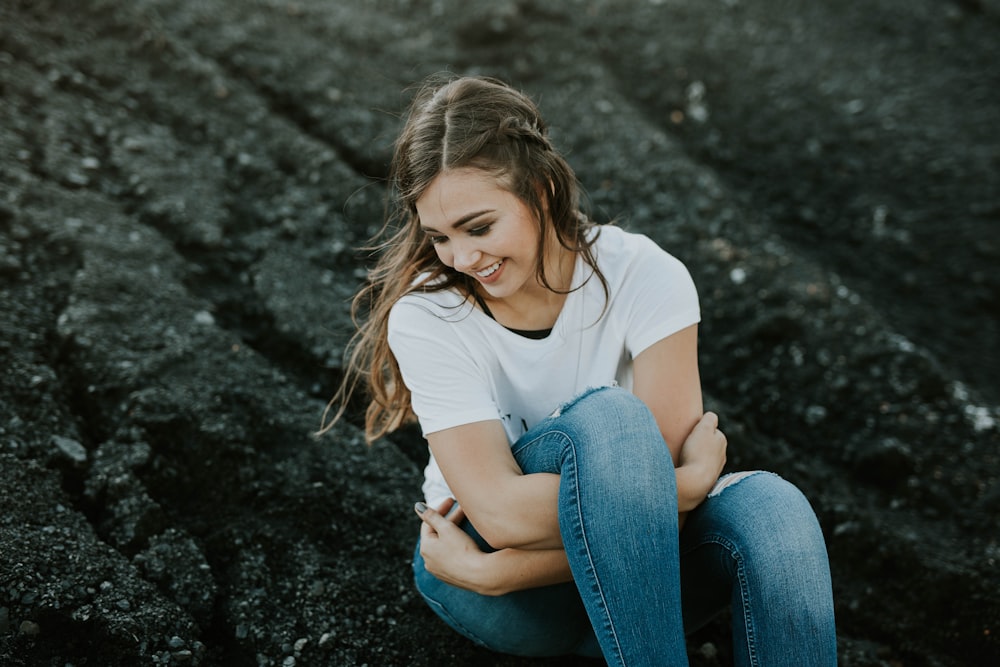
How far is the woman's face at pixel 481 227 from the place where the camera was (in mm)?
1783

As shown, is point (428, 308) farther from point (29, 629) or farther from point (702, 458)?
point (29, 629)

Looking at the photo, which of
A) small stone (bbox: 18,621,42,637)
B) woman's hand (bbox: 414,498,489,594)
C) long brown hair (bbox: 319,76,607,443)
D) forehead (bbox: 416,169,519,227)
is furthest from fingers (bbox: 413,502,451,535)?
small stone (bbox: 18,621,42,637)

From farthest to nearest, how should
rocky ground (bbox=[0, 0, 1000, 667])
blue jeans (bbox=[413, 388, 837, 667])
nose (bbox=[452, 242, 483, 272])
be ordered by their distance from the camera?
rocky ground (bbox=[0, 0, 1000, 667])
nose (bbox=[452, 242, 483, 272])
blue jeans (bbox=[413, 388, 837, 667])

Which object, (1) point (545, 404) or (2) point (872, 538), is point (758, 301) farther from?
(1) point (545, 404)

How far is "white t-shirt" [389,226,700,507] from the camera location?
6.00ft

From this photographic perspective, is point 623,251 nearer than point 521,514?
No

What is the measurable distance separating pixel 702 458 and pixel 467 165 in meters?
0.85

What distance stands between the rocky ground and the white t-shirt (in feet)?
2.40

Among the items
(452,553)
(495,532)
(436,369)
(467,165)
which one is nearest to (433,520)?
(452,553)

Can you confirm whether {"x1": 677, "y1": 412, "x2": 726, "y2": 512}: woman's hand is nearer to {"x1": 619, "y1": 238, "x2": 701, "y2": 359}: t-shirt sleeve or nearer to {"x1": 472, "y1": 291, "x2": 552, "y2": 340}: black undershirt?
{"x1": 619, "y1": 238, "x2": 701, "y2": 359}: t-shirt sleeve

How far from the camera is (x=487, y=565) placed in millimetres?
1754

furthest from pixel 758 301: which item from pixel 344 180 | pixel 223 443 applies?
pixel 223 443

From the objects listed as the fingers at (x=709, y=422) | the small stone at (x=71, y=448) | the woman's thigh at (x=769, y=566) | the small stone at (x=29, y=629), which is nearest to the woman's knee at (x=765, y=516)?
the woman's thigh at (x=769, y=566)

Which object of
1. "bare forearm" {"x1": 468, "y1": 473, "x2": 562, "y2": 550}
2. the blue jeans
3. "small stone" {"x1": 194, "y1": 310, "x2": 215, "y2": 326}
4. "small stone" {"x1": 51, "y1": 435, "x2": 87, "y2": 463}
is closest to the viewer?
the blue jeans
